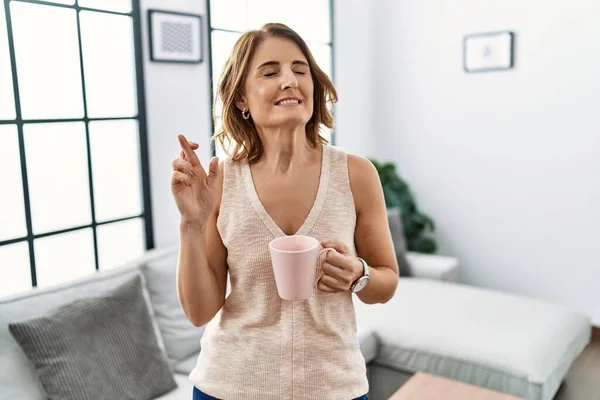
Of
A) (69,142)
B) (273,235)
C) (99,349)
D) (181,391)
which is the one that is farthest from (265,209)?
(69,142)

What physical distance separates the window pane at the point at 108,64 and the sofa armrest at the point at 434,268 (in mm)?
1900

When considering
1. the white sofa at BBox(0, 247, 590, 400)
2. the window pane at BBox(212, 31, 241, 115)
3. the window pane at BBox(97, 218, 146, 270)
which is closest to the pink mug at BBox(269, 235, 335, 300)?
the white sofa at BBox(0, 247, 590, 400)

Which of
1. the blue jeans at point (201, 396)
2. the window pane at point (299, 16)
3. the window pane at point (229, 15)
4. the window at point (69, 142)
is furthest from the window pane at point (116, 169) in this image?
the blue jeans at point (201, 396)

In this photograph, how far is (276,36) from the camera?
41.1 inches

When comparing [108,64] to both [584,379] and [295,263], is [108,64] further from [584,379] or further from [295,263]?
[584,379]

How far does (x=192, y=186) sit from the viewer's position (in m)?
0.97

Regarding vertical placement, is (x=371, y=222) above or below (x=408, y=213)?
above

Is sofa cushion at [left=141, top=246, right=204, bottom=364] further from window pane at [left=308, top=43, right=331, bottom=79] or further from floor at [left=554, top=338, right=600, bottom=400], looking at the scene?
window pane at [left=308, top=43, right=331, bottom=79]

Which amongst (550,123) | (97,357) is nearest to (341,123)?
(550,123)

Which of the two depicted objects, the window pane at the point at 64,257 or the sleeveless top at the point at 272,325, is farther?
the window pane at the point at 64,257

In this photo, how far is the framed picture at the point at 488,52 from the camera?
360 cm

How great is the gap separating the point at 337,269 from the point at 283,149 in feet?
0.88

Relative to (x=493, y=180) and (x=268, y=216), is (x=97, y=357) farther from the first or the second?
(x=493, y=180)

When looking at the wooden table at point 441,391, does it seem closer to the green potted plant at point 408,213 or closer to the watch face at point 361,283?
the watch face at point 361,283
